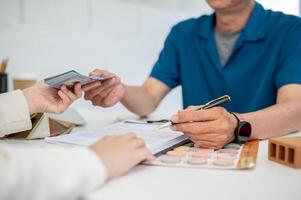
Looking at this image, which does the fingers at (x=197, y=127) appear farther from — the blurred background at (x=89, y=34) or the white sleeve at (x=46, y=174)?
the blurred background at (x=89, y=34)

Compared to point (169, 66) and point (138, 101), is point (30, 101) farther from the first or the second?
point (169, 66)

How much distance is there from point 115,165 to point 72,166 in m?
0.08

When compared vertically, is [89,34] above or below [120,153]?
above

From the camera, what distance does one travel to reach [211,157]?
0.72 m

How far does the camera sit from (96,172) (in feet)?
1.76

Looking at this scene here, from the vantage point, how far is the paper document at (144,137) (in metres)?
0.76

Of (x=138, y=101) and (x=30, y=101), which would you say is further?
(x=138, y=101)

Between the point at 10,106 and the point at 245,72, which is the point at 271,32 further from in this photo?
the point at 10,106

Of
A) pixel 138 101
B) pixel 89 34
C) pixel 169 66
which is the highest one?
pixel 89 34

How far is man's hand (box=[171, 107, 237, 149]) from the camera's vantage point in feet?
2.56

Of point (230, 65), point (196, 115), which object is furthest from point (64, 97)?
point (230, 65)

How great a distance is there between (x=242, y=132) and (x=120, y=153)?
1.12 ft

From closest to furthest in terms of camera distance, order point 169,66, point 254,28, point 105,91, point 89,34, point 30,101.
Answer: point 30,101 → point 105,91 → point 254,28 → point 169,66 → point 89,34

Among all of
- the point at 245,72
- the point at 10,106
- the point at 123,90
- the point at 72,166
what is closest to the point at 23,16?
the point at 123,90
